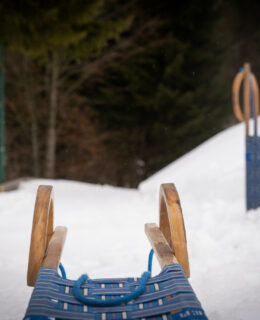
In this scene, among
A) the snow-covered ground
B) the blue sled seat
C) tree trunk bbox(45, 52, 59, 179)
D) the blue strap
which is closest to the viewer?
the blue sled seat

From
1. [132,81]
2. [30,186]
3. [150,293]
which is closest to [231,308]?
[150,293]

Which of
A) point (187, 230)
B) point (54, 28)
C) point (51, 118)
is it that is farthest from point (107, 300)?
point (51, 118)

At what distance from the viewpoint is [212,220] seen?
4582 millimetres

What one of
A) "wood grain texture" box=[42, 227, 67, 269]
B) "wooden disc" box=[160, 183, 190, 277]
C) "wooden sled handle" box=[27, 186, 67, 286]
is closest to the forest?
"wood grain texture" box=[42, 227, 67, 269]

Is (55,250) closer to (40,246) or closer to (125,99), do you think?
(40,246)

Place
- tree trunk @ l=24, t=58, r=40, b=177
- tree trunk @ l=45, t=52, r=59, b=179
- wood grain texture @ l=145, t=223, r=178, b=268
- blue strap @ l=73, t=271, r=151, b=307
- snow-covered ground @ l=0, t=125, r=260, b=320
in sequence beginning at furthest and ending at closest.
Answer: tree trunk @ l=24, t=58, r=40, b=177 → tree trunk @ l=45, t=52, r=59, b=179 → snow-covered ground @ l=0, t=125, r=260, b=320 → wood grain texture @ l=145, t=223, r=178, b=268 → blue strap @ l=73, t=271, r=151, b=307

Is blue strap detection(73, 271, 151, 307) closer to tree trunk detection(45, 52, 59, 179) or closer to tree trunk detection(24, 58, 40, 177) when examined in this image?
tree trunk detection(45, 52, 59, 179)

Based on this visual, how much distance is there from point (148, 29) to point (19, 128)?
609cm

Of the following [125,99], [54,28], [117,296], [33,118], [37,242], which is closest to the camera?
[117,296]

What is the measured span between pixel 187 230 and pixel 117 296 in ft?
8.43

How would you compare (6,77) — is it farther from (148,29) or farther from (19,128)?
(148,29)

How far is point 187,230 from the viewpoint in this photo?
4.39 metres

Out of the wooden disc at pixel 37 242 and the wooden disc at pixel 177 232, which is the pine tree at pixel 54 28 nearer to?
the wooden disc at pixel 37 242

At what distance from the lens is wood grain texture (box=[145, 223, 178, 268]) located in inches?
84.6
